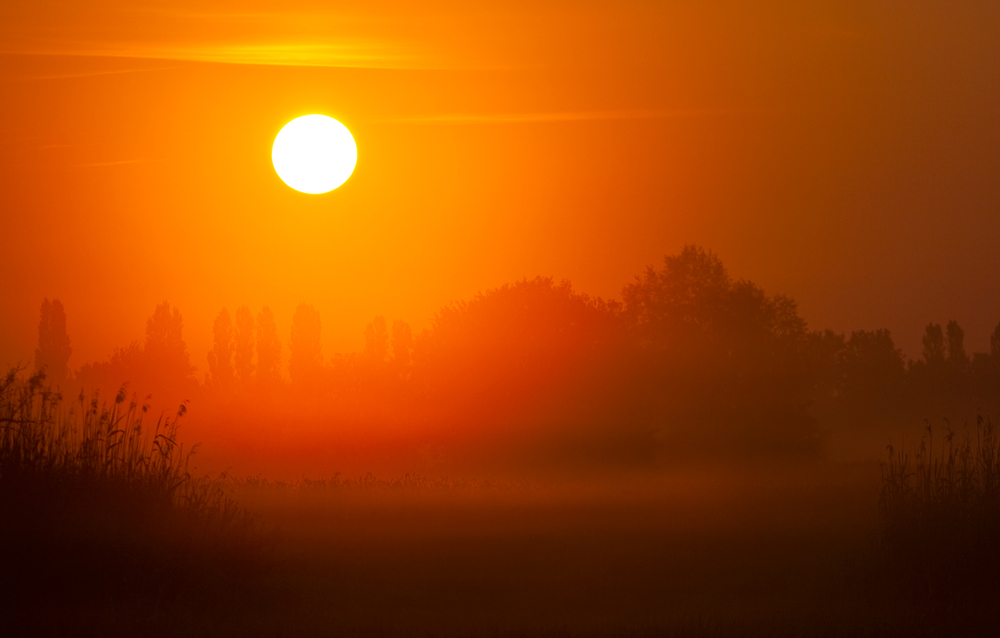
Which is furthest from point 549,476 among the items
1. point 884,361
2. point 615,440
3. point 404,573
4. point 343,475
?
point 884,361

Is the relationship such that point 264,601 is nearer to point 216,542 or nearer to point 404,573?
point 216,542

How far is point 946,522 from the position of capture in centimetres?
1373

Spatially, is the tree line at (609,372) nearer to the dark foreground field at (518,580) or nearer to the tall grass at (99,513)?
the dark foreground field at (518,580)

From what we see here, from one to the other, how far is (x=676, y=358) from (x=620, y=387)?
5500mm

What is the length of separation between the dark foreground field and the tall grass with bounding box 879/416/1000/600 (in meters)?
0.39

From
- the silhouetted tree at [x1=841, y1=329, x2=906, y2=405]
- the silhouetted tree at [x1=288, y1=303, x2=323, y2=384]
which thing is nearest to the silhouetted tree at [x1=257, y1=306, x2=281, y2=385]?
the silhouetted tree at [x1=288, y1=303, x2=323, y2=384]

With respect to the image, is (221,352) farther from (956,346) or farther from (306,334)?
(956,346)

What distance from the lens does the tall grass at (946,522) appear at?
42.1 ft

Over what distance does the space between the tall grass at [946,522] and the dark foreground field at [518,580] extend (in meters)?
0.39

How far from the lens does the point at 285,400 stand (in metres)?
47.1

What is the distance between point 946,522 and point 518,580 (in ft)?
20.5

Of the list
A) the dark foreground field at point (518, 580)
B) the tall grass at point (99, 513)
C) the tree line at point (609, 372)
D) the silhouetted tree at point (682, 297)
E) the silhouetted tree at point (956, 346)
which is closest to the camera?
the dark foreground field at point (518, 580)

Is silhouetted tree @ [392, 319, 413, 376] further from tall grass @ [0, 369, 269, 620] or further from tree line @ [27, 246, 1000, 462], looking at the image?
tall grass @ [0, 369, 269, 620]

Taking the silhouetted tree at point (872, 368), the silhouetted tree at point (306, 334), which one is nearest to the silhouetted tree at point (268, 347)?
the silhouetted tree at point (306, 334)
